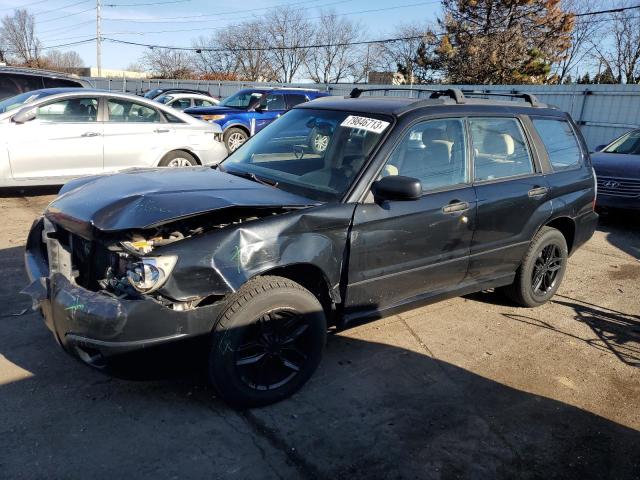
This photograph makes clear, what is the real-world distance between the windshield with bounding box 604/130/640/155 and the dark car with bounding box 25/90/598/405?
534cm

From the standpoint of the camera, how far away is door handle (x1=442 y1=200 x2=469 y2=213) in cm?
381


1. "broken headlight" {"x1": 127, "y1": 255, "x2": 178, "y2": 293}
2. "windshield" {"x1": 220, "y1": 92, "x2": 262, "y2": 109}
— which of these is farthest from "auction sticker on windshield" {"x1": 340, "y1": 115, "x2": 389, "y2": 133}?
"windshield" {"x1": 220, "y1": 92, "x2": 262, "y2": 109}

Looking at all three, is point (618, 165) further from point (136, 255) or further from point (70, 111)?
point (70, 111)

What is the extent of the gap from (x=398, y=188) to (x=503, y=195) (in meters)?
1.29

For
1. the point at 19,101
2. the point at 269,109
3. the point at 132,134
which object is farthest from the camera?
the point at 269,109

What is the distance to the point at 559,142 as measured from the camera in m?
4.89

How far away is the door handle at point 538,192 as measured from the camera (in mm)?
4426

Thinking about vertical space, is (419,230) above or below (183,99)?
below

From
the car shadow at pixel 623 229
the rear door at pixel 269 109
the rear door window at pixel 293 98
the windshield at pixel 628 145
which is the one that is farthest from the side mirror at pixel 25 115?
the windshield at pixel 628 145

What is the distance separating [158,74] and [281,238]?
62.4 m

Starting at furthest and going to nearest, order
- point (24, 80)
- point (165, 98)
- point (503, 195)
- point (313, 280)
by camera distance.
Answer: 1. point (165, 98)
2. point (24, 80)
3. point (503, 195)
4. point (313, 280)

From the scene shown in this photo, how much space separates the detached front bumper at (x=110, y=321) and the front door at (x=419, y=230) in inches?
41.5

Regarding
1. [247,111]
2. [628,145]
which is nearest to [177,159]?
[247,111]

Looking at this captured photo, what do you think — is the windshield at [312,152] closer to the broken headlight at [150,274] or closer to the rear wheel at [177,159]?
the broken headlight at [150,274]
